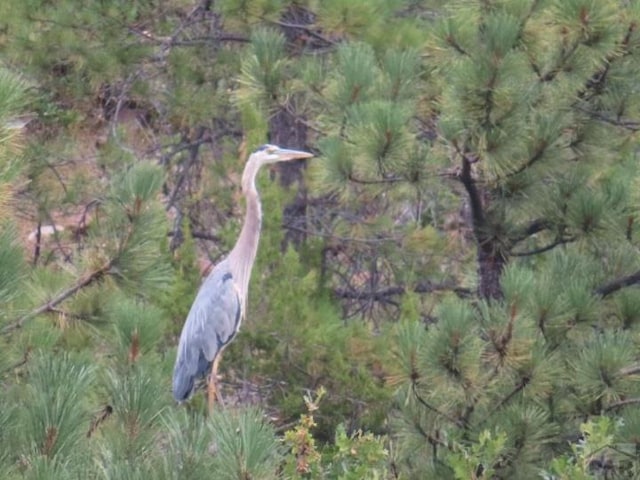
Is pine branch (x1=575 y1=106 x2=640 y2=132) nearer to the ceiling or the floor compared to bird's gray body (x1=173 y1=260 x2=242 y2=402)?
nearer to the ceiling

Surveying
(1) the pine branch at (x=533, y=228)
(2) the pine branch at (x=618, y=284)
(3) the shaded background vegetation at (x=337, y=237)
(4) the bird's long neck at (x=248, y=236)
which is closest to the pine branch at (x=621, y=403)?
(3) the shaded background vegetation at (x=337, y=237)

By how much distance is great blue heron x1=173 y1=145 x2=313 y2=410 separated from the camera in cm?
571

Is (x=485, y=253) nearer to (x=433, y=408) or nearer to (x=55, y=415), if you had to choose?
(x=433, y=408)

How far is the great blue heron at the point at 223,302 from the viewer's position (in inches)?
225

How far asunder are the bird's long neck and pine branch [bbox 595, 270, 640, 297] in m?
1.63

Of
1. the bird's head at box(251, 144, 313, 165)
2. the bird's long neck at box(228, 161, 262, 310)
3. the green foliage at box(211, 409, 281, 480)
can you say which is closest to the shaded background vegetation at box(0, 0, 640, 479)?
the green foliage at box(211, 409, 281, 480)

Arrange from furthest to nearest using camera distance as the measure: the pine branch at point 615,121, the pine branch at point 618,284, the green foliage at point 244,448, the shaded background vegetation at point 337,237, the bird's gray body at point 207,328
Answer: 1. the bird's gray body at point 207,328
2. the pine branch at point 615,121
3. the pine branch at point 618,284
4. the shaded background vegetation at point 337,237
5. the green foliage at point 244,448

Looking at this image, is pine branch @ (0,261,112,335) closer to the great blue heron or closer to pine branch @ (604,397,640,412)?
pine branch @ (604,397,640,412)

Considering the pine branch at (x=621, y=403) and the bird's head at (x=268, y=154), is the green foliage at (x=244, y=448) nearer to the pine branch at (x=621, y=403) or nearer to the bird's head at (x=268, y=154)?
the pine branch at (x=621, y=403)

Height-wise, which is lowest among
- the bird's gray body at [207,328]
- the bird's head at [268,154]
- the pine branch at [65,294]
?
the bird's gray body at [207,328]

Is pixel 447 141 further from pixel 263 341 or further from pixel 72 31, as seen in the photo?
pixel 72 31

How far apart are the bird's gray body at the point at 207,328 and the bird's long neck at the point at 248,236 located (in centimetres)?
5

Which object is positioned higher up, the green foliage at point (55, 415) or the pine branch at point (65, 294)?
the green foliage at point (55, 415)

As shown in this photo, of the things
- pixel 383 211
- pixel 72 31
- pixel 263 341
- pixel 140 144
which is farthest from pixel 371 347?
pixel 140 144
